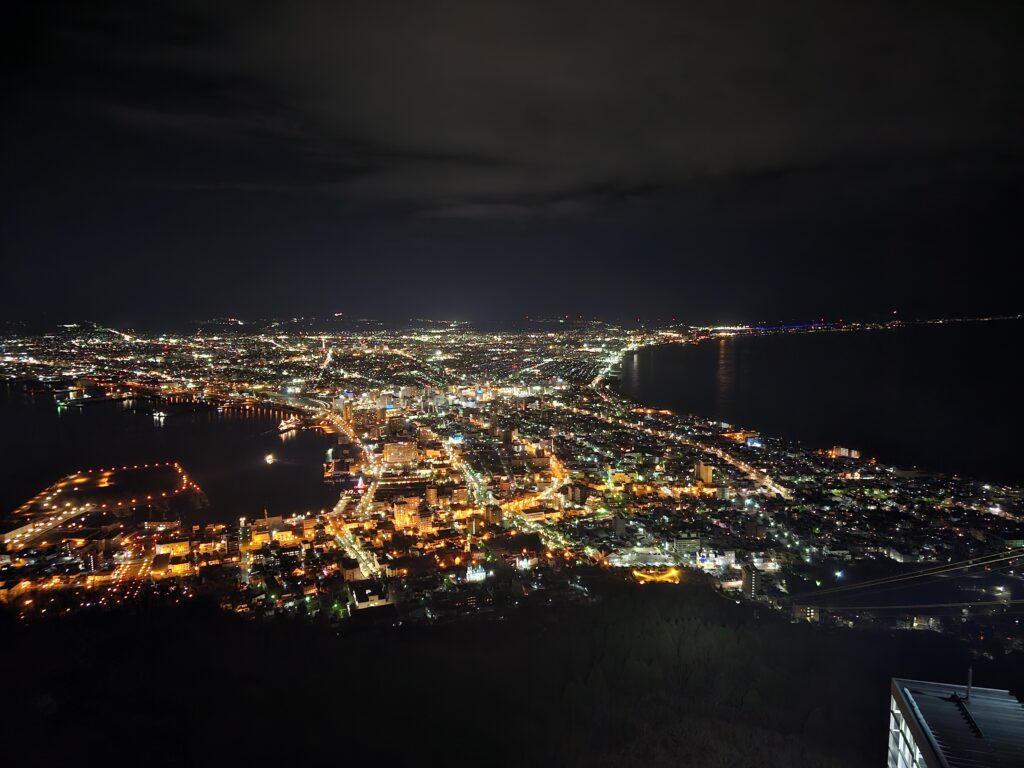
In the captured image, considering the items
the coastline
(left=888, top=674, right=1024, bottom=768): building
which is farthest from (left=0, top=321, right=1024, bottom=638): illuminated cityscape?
(left=888, top=674, right=1024, bottom=768): building

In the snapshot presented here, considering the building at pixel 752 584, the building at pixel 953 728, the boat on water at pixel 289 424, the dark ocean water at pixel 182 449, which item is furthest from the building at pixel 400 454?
the building at pixel 953 728

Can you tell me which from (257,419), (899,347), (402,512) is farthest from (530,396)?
(899,347)

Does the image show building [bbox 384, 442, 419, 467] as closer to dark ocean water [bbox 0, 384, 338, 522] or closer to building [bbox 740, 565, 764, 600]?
dark ocean water [bbox 0, 384, 338, 522]

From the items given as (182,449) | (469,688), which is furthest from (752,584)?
(182,449)

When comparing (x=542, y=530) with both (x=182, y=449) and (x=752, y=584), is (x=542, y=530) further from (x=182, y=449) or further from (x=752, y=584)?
(x=182, y=449)

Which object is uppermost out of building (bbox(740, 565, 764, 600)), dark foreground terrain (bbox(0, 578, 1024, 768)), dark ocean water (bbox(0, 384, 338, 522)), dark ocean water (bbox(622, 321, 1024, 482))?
dark ocean water (bbox(622, 321, 1024, 482))

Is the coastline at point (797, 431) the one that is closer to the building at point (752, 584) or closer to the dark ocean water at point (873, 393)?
the dark ocean water at point (873, 393)
